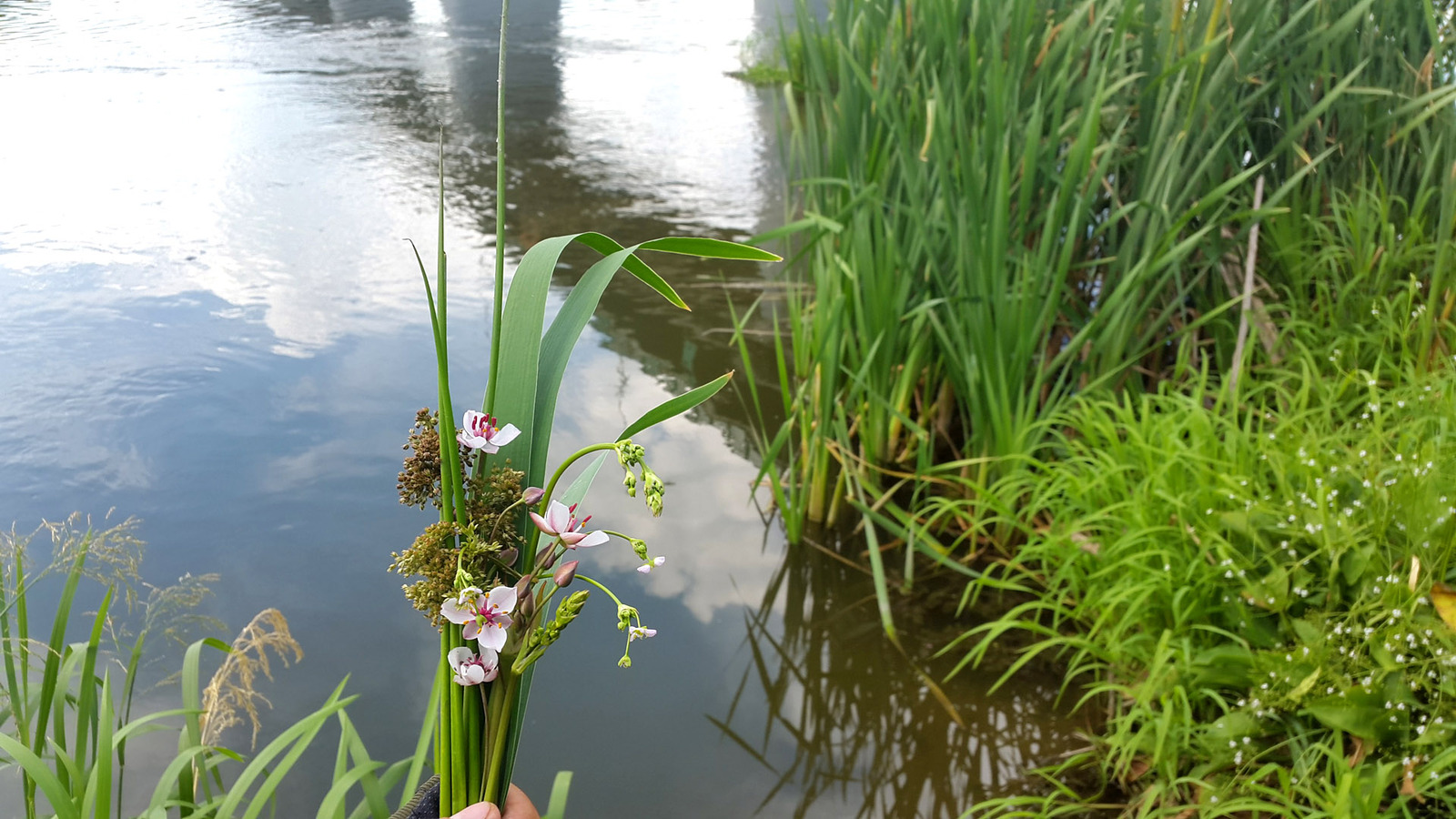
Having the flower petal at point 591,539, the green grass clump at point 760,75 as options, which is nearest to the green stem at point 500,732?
the flower petal at point 591,539

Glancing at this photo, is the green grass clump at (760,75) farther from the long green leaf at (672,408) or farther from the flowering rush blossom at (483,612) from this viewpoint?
the flowering rush blossom at (483,612)

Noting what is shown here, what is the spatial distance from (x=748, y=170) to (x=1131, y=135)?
2.68 meters

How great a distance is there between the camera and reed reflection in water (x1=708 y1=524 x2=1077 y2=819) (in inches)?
61.3

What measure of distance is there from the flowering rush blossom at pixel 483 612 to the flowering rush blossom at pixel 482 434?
3.4 inches

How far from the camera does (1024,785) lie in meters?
1.55

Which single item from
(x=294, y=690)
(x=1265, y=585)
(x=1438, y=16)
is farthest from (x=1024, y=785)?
(x=1438, y=16)

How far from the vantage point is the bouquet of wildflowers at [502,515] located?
586mm

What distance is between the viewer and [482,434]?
590mm

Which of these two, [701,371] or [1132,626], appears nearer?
[1132,626]

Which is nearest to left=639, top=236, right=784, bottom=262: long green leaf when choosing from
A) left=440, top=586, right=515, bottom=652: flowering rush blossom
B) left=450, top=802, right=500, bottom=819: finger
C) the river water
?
left=440, top=586, right=515, bottom=652: flowering rush blossom

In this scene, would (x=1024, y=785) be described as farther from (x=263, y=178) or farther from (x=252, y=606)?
(x=263, y=178)

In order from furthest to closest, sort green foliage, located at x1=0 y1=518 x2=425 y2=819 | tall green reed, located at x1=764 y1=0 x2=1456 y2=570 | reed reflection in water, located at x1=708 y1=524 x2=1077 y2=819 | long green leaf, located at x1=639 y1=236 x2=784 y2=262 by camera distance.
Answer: tall green reed, located at x1=764 y1=0 x2=1456 y2=570
reed reflection in water, located at x1=708 y1=524 x2=1077 y2=819
green foliage, located at x1=0 y1=518 x2=425 y2=819
long green leaf, located at x1=639 y1=236 x2=784 y2=262

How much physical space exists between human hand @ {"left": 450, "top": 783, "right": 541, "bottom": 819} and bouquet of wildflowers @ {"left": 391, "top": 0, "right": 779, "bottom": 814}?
1cm

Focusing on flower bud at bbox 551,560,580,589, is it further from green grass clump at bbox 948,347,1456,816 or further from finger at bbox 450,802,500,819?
green grass clump at bbox 948,347,1456,816
